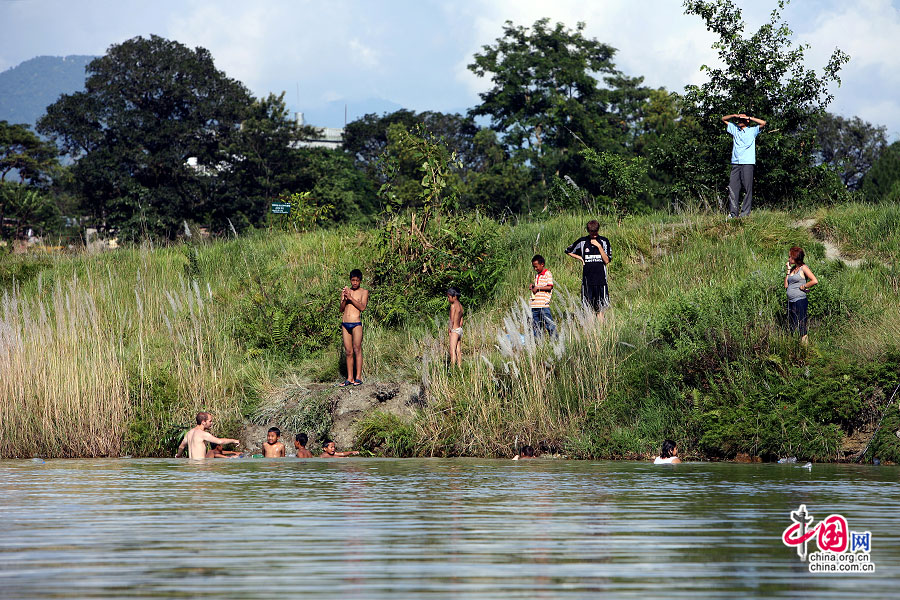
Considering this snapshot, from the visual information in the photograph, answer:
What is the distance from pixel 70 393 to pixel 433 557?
10.1 metres

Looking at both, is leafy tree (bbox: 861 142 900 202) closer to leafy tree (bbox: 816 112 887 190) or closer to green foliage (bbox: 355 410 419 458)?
leafy tree (bbox: 816 112 887 190)

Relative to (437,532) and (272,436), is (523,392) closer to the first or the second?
(272,436)

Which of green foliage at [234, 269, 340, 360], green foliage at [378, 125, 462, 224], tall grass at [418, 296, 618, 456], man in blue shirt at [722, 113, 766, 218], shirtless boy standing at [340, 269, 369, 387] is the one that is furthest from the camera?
green foliage at [378, 125, 462, 224]

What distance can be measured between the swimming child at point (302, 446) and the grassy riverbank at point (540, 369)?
39.1 inches

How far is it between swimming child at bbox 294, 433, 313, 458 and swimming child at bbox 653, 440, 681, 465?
513 cm

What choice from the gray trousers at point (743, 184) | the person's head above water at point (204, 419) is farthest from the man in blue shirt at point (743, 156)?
the person's head above water at point (204, 419)

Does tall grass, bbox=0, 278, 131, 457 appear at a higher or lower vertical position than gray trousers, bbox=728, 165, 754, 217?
lower

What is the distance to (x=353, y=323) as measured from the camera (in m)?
17.4

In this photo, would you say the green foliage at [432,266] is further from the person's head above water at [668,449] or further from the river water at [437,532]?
the river water at [437,532]

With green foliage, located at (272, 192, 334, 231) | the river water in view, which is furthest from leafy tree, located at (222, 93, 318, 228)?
the river water

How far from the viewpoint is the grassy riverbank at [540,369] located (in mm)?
14000

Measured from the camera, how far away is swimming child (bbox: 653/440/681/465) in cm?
1306

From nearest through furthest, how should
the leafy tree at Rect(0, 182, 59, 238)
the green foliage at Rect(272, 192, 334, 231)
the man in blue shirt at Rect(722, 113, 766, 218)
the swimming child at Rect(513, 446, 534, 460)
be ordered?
the swimming child at Rect(513, 446, 534, 460)
the man in blue shirt at Rect(722, 113, 766, 218)
the green foliage at Rect(272, 192, 334, 231)
the leafy tree at Rect(0, 182, 59, 238)

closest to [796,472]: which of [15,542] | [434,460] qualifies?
[434,460]
